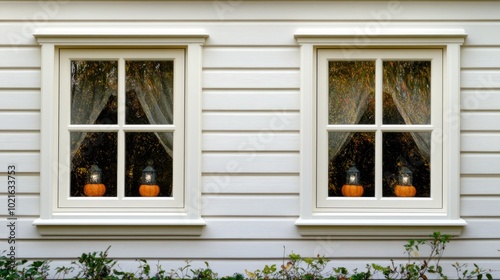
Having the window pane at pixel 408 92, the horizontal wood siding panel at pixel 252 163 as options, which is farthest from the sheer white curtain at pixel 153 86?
the window pane at pixel 408 92

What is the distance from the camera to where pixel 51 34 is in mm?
7508

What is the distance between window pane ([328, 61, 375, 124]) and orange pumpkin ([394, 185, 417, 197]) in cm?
70

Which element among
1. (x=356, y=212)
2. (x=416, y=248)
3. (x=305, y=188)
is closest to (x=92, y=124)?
(x=305, y=188)

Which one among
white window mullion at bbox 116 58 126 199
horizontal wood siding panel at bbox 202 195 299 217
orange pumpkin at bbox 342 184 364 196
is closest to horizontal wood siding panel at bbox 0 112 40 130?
white window mullion at bbox 116 58 126 199

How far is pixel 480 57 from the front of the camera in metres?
7.59

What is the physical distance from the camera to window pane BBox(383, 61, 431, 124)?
25.3 feet

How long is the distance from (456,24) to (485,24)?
274mm

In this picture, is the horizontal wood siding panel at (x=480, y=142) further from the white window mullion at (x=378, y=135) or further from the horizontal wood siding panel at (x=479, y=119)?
the white window mullion at (x=378, y=135)

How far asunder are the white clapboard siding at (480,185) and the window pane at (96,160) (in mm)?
3339

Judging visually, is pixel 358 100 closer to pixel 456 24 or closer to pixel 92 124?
pixel 456 24

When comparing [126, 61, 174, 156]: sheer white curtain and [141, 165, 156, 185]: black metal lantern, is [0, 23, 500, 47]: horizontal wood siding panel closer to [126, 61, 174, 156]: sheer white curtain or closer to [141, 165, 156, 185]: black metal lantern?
[126, 61, 174, 156]: sheer white curtain

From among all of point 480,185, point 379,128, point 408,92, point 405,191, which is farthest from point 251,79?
point 480,185

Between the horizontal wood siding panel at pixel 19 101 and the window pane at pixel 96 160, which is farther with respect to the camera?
the window pane at pixel 96 160

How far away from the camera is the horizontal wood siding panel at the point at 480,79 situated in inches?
298
